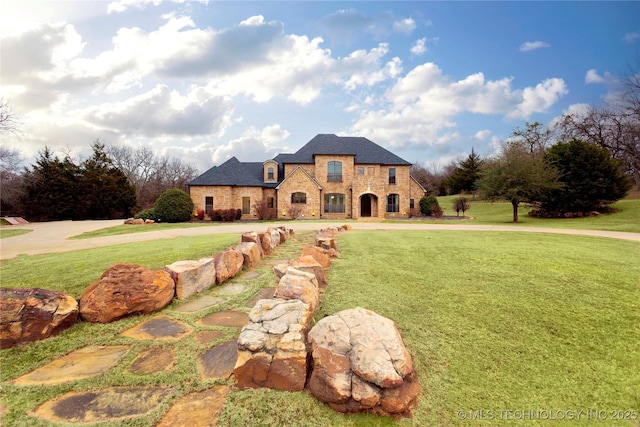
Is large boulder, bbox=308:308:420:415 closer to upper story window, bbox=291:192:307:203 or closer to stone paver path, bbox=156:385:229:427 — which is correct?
stone paver path, bbox=156:385:229:427

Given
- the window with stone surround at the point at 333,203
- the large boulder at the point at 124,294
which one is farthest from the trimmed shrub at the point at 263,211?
the large boulder at the point at 124,294

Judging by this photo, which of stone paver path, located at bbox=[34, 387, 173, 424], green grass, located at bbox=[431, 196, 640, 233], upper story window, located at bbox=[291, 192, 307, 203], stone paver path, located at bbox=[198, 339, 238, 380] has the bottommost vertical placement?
stone paver path, located at bbox=[34, 387, 173, 424]

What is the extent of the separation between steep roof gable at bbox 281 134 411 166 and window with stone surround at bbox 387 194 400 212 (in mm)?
3202

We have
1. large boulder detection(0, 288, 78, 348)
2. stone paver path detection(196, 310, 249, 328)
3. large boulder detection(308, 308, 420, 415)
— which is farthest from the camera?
stone paver path detection(196, 310, 249, 328)

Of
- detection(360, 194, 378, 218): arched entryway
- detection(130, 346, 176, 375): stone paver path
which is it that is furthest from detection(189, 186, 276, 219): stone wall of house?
detection(130, 346, 176, 375): stone paver path

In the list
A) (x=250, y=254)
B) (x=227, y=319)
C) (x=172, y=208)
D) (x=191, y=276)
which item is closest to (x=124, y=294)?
(x=191, y=276)

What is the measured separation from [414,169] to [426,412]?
209ft

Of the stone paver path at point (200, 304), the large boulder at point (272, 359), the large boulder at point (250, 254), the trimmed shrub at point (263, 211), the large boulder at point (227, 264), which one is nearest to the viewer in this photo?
the large boulder at point (272, 359)

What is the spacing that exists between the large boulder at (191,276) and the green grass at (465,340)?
0.27m

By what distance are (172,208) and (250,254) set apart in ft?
63.6

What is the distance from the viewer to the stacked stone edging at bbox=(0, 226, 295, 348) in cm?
281

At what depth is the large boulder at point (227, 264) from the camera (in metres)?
4.75

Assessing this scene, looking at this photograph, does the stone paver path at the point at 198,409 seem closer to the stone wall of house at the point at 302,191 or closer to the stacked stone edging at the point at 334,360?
the stacked stone edging at the point at 334,360

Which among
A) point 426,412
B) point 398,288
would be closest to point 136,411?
point 426,412
